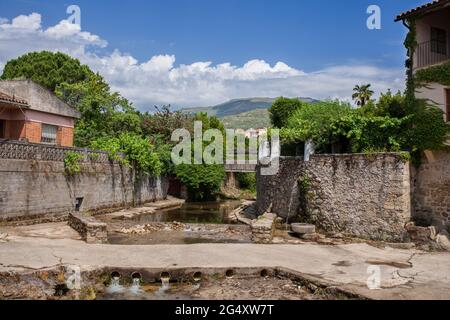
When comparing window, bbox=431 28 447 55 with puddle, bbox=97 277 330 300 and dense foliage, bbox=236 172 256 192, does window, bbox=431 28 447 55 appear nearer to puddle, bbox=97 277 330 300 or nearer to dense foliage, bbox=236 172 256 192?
puddle, bbox=97 277 330 300

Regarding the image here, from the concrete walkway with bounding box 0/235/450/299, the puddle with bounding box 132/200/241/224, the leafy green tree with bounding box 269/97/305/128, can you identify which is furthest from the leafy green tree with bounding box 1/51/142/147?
the concrete walkway with bounding box 0/235/450/299

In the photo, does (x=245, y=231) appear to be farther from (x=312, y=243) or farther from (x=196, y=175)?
(x=196, y=175)

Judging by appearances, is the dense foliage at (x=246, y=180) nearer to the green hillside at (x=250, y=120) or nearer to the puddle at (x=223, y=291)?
the puddle at (x=223, y=291)

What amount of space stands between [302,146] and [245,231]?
587 cm

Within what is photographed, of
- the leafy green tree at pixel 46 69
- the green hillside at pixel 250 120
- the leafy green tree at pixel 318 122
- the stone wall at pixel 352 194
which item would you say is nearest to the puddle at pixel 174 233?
the stone wall at pixel 352 194

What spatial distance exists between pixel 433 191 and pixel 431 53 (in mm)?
5421

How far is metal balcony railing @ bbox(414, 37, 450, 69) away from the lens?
16250 millimetres

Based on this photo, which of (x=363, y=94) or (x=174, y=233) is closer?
(x=174, y=233)

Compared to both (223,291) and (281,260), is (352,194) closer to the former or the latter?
(281,260)

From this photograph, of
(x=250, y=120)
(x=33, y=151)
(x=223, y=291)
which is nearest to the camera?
(x=223, y=291)

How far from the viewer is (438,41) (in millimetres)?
16703

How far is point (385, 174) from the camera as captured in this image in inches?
619

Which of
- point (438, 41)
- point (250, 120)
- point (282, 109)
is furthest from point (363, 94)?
point (250, 120)

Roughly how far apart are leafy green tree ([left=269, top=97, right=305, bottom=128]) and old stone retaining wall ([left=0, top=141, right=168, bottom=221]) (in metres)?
16.8
